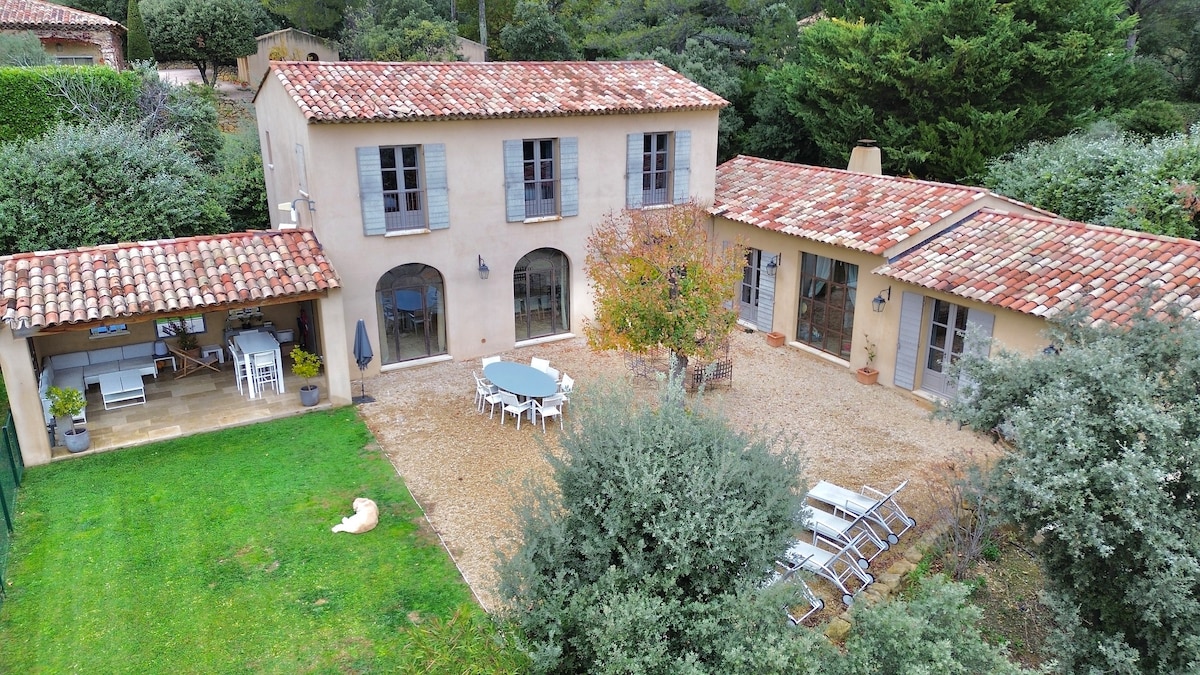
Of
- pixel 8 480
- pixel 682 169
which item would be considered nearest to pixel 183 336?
pixel 8 480

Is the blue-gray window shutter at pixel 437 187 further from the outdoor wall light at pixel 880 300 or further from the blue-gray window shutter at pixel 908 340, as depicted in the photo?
the blue-gray window shutter at pixel 908 340

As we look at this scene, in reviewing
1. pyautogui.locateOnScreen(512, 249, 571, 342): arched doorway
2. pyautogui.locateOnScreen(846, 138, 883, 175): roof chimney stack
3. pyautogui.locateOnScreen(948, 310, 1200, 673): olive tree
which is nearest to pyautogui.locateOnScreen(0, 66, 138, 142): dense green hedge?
pyautogui.locateOnScreen(512, 249, 571, 342): arched doorway

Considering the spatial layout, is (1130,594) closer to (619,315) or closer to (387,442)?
(619,315)

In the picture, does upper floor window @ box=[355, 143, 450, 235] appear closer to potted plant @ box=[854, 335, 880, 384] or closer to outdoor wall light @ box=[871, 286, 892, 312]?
outdoor wall light @ box=[871, 286, 892, 312]

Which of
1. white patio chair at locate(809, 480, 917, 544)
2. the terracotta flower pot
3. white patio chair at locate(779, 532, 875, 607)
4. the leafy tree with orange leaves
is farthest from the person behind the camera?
the terracotta flower pot

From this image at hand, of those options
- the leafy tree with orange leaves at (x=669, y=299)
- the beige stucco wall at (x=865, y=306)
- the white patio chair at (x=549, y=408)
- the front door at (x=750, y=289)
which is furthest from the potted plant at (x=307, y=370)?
the front door at (x=750, y=289)

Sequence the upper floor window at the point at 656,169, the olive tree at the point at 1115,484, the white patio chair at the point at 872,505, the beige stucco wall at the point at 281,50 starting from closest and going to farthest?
the olive tree at the point at 1115,484
the white patio chair at the point at 872,505
the upper floor window at the point at 656,169
the beige stucco wall at the point at 281,50

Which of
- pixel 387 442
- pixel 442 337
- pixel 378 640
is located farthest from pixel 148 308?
pixel 378 640
